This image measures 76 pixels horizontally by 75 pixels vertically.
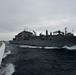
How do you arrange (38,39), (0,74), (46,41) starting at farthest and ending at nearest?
(38,39) < (46,41) < (0,74)

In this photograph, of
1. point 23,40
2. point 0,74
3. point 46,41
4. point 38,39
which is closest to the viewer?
point 0,74

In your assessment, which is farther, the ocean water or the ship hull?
the ship hull

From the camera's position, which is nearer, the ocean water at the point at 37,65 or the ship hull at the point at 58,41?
the ocean water at the point at 37,65

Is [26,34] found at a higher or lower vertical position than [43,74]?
higher

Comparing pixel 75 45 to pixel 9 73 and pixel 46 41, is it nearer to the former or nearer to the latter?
pixel 46 41

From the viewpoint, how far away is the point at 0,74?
13.8 metres

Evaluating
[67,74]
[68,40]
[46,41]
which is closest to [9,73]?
[67,74]

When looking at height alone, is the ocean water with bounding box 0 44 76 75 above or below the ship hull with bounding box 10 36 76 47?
below

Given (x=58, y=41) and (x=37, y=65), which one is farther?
(x=58, y=41)

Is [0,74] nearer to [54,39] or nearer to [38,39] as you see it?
[54,39]

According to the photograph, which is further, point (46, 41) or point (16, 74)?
point (46, 41)

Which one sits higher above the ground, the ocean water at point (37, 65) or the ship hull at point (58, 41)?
the ship hull at point (58, 41)

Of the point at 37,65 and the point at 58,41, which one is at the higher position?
the point at 58,41

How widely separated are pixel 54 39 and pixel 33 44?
1802cm
